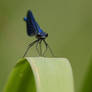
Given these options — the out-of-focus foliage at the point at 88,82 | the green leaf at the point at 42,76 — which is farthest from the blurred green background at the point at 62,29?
the green leaf at the point at 42,76

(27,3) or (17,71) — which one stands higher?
(27,3)

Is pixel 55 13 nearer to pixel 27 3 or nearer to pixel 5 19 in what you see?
pixel 27 3

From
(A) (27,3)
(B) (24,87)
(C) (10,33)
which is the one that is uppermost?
(A) (27,3)

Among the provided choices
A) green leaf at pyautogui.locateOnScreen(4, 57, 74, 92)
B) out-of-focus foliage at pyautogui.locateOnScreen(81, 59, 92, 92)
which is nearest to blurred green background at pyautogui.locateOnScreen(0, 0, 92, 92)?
out-of-focus foliage at pyautogui.locateOnScreen(81, 59, 92, 92)

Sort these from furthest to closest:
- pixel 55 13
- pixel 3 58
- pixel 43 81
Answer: pixel 55 13, pixel 3 58, pixel 43 81

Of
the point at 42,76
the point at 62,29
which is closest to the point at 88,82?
the point at 62,29

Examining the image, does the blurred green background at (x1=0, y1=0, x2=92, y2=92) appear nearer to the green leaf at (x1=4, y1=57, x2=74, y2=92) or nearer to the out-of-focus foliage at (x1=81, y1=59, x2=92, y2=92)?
the out-of-focus foliage at (x1=81, y1=59, x2=92, y2=92)

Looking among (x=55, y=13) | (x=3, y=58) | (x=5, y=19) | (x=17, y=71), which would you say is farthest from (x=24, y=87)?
(x=55, y=13)
